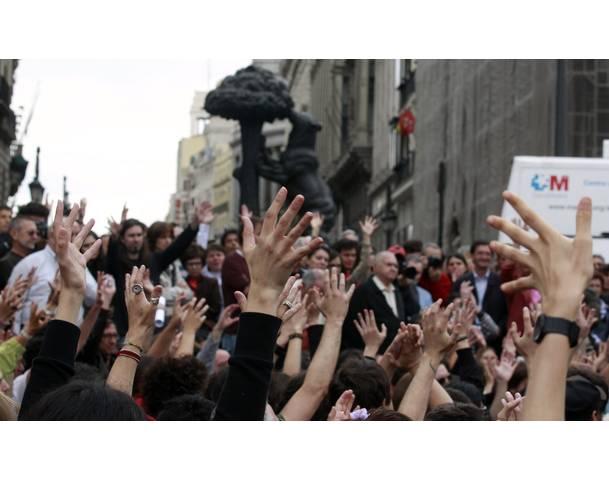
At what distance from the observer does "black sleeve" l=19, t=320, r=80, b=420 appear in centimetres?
391

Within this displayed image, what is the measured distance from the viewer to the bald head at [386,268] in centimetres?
1006

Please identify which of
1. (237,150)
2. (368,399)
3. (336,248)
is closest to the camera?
(368,399)

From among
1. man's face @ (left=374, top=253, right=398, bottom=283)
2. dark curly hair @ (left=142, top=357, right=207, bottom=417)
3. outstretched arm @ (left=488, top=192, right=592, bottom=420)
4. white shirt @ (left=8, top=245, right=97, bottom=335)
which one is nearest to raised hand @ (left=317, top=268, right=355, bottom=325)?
dark curly hair @ (left=142, top=357, right=207, bottom=417)

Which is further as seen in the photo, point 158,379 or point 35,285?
point 35,285

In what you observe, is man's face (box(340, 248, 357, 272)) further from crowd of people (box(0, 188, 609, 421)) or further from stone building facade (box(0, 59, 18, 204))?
stone building facade (box(0, 59, 18, 204))

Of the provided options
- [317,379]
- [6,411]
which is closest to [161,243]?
[317,379]

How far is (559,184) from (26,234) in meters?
7.13

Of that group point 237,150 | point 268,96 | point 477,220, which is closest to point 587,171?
point 268,96

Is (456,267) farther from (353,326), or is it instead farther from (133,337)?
(133,337)

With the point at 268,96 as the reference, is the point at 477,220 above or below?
below

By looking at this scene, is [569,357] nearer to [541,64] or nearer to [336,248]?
[336,248]

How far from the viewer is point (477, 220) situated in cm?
3244

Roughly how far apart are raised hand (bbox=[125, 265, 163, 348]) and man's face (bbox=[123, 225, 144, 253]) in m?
5.81

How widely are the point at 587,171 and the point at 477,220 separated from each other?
676 inches
